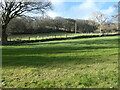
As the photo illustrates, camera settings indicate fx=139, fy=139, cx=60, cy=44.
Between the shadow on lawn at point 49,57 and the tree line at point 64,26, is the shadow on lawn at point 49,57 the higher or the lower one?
the lower one

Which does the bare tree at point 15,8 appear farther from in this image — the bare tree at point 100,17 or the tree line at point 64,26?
the bare tree at point 100,17

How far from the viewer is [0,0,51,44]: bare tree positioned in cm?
2020

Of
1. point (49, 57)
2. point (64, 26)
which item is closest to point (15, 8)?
point (49, 57)

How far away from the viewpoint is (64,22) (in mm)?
62500

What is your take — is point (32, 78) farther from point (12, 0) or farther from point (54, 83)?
point (12, 0)

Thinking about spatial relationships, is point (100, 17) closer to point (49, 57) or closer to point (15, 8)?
point (15, 8)

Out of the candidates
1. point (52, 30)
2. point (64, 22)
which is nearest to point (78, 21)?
point (64, 22)

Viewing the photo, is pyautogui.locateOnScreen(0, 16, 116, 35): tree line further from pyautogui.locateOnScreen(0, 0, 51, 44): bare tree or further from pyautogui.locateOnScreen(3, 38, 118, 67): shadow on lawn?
pyautogui.locateOnScreen(3, 38, 118, 67): shadow on lawn

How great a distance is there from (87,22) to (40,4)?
1875 inches

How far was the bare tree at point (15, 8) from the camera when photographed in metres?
20.2

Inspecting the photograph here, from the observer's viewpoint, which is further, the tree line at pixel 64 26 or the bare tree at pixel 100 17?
the bare tree at pixel 100 17

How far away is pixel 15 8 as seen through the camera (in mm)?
20797

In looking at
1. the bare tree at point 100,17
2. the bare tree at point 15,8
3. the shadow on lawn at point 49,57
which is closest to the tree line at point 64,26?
the bare tree at point 100,17

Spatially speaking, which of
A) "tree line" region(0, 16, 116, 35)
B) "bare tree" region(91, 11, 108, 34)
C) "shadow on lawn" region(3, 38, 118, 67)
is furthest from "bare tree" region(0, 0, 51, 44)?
"bare tree" region(91, 11, 108, 34)
